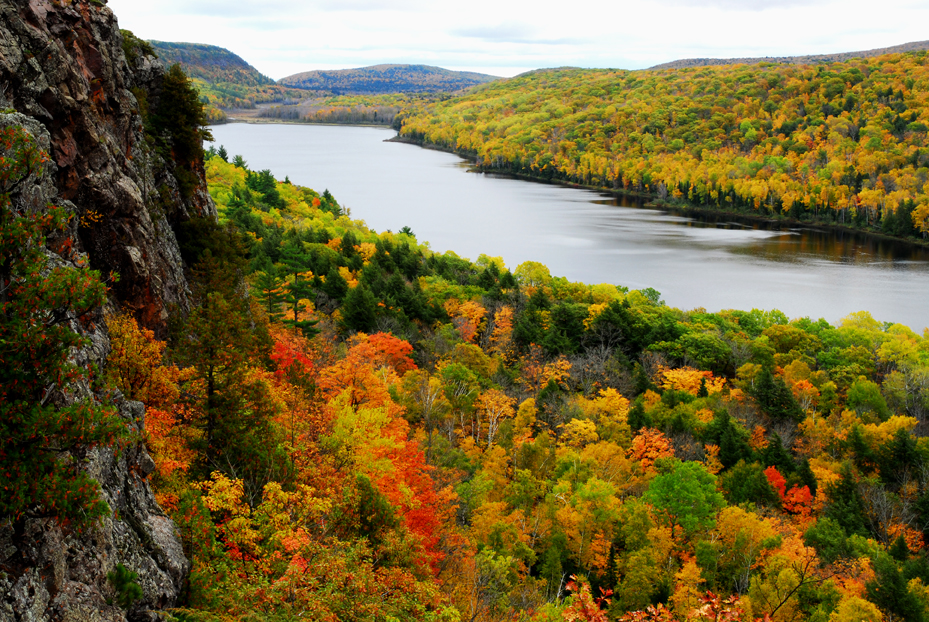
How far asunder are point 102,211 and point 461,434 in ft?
69.4

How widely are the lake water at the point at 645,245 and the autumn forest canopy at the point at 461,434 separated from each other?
10.7 metres

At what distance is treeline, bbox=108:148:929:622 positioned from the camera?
13.4 meters

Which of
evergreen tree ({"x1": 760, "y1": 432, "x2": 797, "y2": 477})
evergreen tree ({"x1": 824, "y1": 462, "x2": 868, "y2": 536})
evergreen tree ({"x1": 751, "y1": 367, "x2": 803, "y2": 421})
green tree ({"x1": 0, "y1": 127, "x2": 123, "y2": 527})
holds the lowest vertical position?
evergreen tree ({"x1": 824, "y1": 462, "x2": 868, "y2": 536})

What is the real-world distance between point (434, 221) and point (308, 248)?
162 ft

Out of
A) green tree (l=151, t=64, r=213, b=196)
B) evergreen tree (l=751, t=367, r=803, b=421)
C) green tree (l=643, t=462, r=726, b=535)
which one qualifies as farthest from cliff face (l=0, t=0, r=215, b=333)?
evergreen tree (l=751, t=367, r=803, b=421)

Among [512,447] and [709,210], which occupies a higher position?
[709,210]

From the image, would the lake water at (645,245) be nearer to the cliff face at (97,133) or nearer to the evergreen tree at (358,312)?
the evergreen tree at (358,312)

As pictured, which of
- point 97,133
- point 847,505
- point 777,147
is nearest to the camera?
point 97,133

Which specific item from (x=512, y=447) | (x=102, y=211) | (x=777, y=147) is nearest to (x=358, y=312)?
(x=512, y=447)

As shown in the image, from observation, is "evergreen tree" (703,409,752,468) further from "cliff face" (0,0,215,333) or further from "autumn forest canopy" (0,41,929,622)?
"cliff face" (0,0,215,333)

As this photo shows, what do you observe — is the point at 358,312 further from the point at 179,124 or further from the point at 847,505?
the point at 847,505

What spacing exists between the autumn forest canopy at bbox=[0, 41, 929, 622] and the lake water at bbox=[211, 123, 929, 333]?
1066 cm

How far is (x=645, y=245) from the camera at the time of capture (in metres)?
92.8

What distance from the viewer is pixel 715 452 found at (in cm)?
3534
